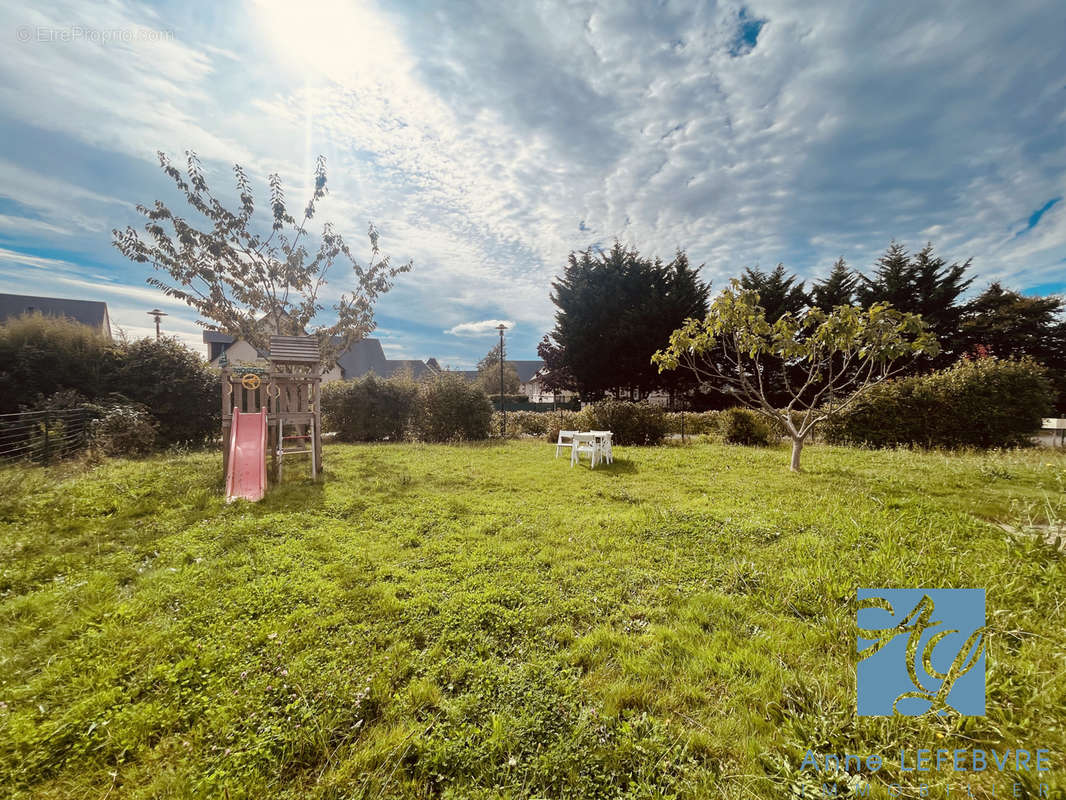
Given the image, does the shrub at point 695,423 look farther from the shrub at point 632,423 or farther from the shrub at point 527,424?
the shrub at point 527,424

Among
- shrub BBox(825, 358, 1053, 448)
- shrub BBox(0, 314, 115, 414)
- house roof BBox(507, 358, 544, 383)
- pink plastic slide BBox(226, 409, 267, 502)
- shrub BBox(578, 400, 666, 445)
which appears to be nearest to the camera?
pink plastic slide BBox(226, 409, 267, 502)

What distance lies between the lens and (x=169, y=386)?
10695mm

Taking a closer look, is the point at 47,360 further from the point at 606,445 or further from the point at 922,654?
the point at 922,654

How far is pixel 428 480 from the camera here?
6.88 metres

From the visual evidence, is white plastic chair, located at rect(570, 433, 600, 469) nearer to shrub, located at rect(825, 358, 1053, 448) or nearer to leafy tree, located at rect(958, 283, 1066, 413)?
shrub, located at rect(825, 358, 1053, 448)

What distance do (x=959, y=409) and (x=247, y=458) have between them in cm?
1584

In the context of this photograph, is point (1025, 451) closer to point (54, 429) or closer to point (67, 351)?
point (54, 429)

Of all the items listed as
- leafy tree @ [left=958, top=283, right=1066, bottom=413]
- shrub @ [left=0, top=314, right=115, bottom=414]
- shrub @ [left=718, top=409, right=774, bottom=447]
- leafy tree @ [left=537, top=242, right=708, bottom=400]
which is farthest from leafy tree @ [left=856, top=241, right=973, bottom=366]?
shrub @ [left=0, top=314, right=115, bottom=414]

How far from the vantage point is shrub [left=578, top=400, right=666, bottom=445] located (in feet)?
39.2

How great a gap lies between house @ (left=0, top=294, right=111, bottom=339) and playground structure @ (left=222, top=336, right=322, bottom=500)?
17923mm

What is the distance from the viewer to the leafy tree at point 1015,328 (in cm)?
1925

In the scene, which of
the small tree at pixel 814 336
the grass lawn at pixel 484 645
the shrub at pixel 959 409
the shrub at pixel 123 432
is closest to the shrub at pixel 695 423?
the shrub at pixel 959 409

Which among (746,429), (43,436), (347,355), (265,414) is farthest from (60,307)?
(746,429)

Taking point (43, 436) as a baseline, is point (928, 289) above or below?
above
